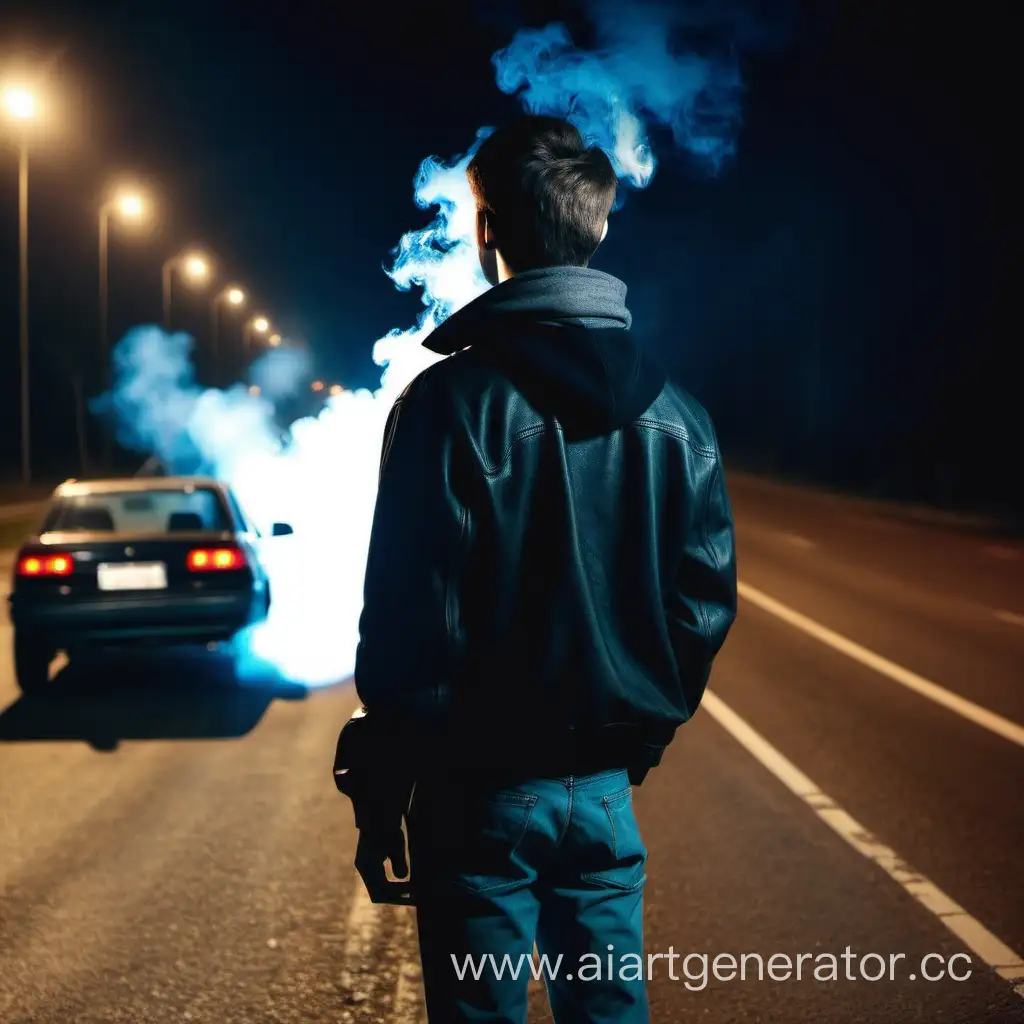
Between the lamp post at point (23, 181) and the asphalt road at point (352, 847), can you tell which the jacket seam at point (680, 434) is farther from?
the lamp post at point (23, 181)

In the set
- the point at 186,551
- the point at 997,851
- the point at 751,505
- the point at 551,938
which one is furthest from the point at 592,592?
the point at 751,505

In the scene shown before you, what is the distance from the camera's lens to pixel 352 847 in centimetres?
596

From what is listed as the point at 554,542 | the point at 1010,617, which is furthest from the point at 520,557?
the point at 1010,617

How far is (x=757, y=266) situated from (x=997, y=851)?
245 ft

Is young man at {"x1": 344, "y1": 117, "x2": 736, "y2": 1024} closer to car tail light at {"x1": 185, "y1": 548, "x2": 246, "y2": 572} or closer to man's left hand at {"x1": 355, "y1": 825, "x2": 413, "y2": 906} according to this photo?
man's left hand at {"x1": 355, "y1": 825, "x2": 413, "y2": 906}

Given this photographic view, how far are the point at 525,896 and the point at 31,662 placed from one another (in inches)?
324

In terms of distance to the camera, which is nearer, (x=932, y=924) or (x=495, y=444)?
(x=495, y=444)

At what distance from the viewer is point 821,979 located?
4.47m

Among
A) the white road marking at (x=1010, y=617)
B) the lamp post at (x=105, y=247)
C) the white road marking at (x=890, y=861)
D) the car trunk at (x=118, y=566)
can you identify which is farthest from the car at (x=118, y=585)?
the lamp post at (x=105, y=247)

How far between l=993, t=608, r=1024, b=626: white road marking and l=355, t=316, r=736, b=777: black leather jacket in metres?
13.1

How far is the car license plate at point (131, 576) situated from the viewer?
9.49 meters

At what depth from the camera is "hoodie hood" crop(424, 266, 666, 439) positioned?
90.7 inches

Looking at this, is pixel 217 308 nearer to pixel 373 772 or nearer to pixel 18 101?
pixel 18 101

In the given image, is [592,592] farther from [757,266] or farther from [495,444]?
[757,266]
